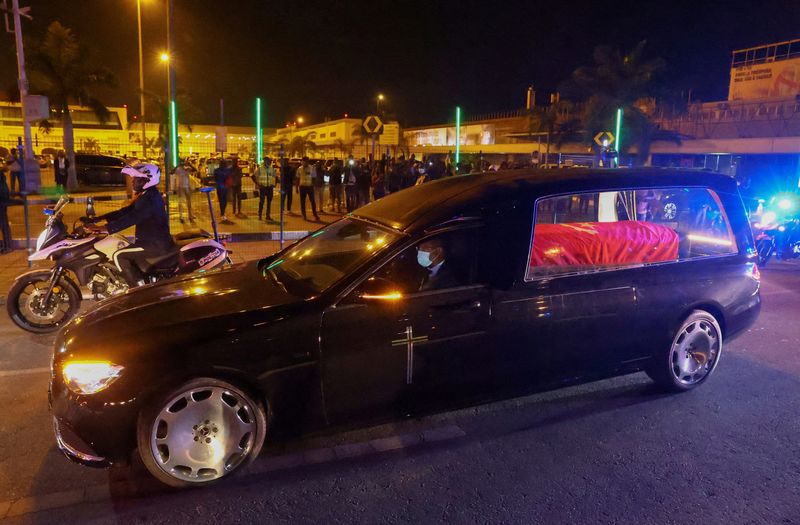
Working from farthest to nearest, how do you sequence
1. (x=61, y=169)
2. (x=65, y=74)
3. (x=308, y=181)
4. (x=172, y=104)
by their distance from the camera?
(x=65, y=74) → (x=61, y=169) → (x=308, y=181) → (x=172, y=104)

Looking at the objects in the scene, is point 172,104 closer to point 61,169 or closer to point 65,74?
point 61,169

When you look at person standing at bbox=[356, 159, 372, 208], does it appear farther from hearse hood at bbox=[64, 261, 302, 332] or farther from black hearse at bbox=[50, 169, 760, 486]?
hearse hood at bbox=[64, 261, 302, 332]

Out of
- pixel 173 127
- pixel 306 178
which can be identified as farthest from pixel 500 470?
pixel 173 127

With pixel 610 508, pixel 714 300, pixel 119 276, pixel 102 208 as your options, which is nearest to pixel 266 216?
pixel 102 208

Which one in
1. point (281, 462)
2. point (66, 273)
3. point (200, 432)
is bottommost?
point (281, 462)

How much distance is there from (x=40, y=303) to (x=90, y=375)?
3624mm

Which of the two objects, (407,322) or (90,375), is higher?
(407,322)

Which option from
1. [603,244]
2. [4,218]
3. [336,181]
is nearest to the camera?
[603,244]

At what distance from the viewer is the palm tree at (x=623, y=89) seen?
35562mm

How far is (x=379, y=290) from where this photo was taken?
3.83 metres

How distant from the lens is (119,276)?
6453mm

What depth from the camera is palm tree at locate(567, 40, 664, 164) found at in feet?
117

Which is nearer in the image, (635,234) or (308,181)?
(635,234)

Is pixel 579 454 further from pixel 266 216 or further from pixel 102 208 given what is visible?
pixel 102 208
